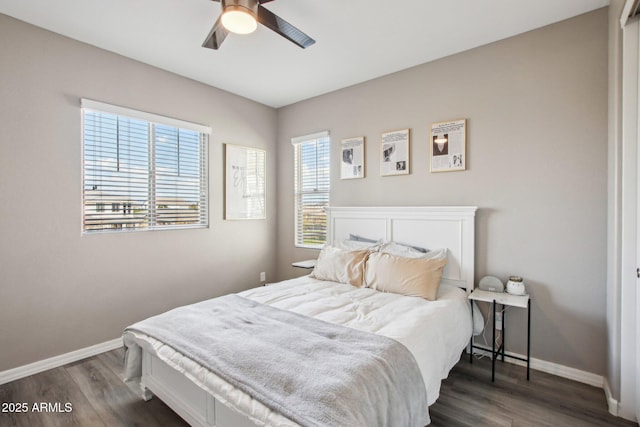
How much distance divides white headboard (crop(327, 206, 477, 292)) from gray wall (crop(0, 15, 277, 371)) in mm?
1959

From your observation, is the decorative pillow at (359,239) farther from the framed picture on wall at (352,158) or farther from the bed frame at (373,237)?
the framed picture on wall at (352,158)

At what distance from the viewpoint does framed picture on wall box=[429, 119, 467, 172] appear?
114 inches

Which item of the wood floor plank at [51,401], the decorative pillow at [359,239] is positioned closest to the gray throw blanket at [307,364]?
the wood floor plank at [51,401]

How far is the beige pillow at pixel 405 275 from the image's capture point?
8.19 ft

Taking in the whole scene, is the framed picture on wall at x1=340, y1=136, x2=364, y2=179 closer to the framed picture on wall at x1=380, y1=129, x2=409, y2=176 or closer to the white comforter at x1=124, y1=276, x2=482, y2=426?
the framed picture on wall at x1=380, y1=129, x2=409, y2=176

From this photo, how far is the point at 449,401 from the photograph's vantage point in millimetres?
2117

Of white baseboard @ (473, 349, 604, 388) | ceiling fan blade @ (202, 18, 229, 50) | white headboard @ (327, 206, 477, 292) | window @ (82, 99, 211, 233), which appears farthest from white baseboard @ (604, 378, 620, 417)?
window @ (82, 99, 211, 233)

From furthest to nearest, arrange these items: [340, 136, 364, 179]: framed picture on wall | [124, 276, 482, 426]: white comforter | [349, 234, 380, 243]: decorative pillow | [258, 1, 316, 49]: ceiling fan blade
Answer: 1. [340, 136, 364, 179]: framed picture on wall
2. [349, 234, 380, 243]: decorative pillow
3. [258, 1, 316, 49]: ceiling fan blade
4. [124, 276, 482, 426]: white comforter

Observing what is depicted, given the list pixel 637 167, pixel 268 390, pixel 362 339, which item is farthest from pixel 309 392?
pixel 637 167

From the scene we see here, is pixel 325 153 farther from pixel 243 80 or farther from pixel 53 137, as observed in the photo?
pixel 53 137

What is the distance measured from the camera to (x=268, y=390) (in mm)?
1343

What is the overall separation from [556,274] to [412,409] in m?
1.78

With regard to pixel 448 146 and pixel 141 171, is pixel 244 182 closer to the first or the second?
pixel 141 171

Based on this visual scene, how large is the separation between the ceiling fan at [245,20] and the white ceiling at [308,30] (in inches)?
12.0
